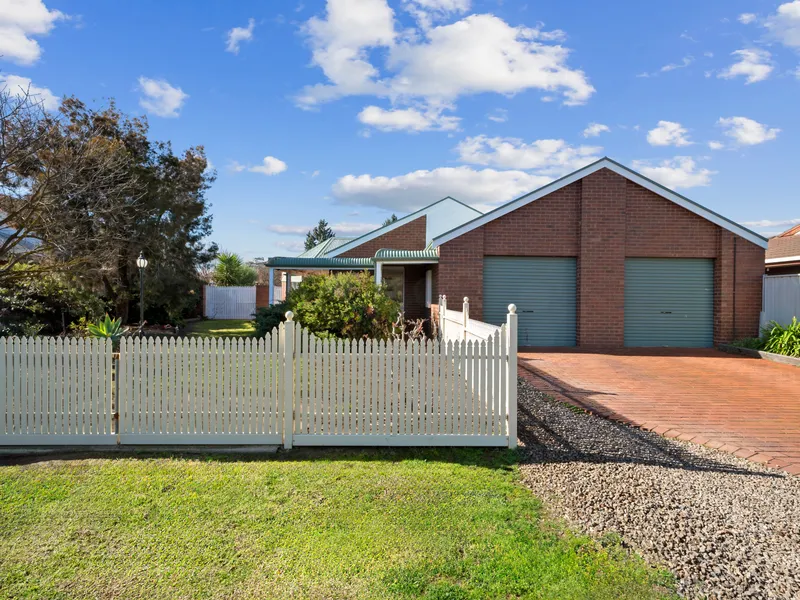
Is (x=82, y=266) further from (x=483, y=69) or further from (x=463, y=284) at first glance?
(x=483, y=69)

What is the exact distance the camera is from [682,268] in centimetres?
1366

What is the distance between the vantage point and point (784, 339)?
11.3 metres

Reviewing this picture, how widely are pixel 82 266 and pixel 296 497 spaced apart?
13437 millimetres

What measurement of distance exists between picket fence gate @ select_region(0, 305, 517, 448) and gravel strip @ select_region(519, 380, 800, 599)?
0.82 metres

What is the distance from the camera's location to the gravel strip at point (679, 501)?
289 centimetres

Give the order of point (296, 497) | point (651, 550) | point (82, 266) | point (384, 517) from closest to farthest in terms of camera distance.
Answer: point (651, 550) < point (384, 517) < point (296, 497) < point (82, 266)

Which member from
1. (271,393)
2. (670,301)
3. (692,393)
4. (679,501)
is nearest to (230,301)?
(670,301)

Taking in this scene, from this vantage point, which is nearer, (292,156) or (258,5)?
(258,5)

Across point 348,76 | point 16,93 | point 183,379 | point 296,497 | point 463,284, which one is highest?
point 348,76

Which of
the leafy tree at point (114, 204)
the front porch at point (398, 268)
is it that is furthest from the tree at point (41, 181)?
the front porch at point (398, 268)

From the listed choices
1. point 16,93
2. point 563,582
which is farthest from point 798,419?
point 16,93

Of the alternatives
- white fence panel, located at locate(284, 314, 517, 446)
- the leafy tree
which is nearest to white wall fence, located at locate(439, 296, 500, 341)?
white fence panel, located at locate(284, 314, 517, 446)

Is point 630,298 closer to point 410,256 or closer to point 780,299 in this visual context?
point 780,299

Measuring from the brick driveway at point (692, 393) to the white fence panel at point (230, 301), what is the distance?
22563mm
